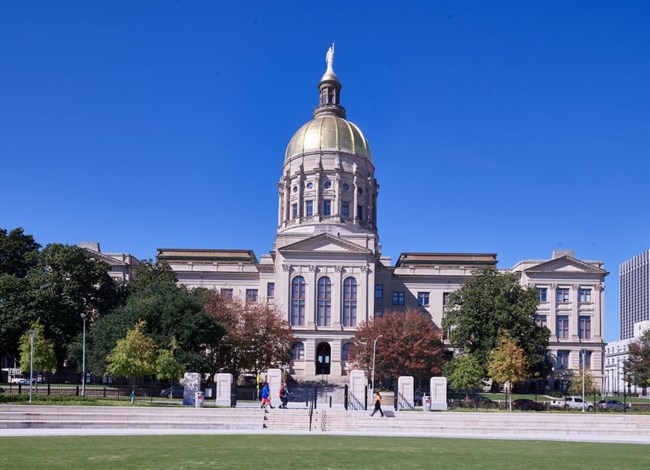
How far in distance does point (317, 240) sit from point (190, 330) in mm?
28374

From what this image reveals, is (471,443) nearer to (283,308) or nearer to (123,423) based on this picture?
(123,423)

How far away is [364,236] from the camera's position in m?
88.3

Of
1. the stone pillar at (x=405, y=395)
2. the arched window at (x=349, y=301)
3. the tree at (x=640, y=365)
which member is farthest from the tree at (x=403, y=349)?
the tree at (x=640, y=365)

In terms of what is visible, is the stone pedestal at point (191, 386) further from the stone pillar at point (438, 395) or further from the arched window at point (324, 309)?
the arched window at point (324, 309)

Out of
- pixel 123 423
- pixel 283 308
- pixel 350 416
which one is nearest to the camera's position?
pixel 123 423

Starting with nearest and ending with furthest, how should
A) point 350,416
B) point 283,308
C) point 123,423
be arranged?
point 123,423, point 350,416, point 283,308

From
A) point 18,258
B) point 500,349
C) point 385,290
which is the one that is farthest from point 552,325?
point 18,258

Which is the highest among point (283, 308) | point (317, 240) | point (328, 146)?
point (328, 146)

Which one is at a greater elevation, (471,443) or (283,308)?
(283,308)

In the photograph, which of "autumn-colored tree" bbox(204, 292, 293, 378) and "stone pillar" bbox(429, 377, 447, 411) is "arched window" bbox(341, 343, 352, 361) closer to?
"autumn-colored tree" bbox(204, 292, 293, 378)

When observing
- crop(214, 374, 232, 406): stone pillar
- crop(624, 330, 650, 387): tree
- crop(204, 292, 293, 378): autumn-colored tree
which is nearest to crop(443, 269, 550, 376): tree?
crop(624, 330, 650, 387): tree

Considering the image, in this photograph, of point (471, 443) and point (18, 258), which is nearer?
point (471, 443)

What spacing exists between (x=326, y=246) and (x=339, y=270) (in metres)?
3.24

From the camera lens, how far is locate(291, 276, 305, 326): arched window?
84.8 metres
